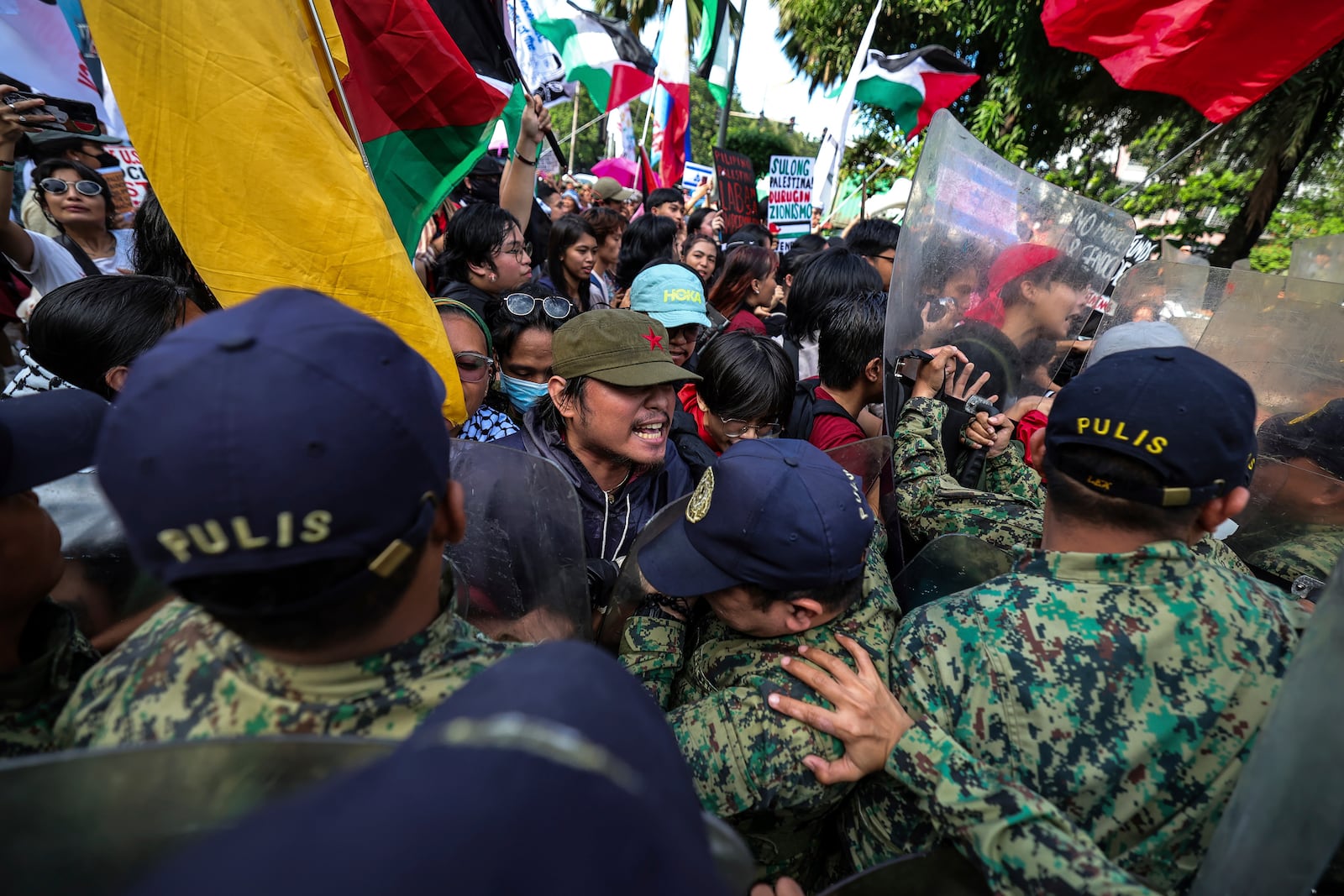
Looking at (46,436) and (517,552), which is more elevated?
(46,436)

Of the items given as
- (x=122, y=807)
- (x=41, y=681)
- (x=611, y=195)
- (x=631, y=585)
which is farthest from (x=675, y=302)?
(x=611, y=195)

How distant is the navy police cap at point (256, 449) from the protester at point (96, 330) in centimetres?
161

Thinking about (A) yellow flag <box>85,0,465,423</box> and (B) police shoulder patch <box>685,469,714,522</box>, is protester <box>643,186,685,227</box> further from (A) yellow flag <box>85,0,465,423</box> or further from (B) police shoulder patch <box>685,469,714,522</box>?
(B) police shoulder patch <box>685,469,714,522</box>

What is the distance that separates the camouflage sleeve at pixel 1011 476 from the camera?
96.5 inches

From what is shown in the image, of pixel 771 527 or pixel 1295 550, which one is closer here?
pixel 771 527

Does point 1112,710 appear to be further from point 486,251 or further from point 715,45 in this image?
point 715,45

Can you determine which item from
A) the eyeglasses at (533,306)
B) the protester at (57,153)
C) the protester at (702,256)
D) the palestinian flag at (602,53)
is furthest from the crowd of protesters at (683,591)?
the palestinian flag at (602,53)

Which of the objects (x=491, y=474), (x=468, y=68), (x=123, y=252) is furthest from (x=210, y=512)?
(x=123, y=252)

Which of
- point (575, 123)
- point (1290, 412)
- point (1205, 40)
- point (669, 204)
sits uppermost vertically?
point (1205, 40)

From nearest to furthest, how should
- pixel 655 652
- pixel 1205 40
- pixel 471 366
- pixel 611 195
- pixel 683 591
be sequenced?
pixel 683 591
pixel 655 652
pixel 471 366
pixel 1205 40
pixel 611 195

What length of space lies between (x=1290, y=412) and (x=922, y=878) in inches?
Answer: 88.7

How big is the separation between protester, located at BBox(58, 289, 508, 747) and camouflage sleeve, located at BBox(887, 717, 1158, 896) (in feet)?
2.67

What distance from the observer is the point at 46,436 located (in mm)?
1173

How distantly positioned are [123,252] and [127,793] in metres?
5.13
